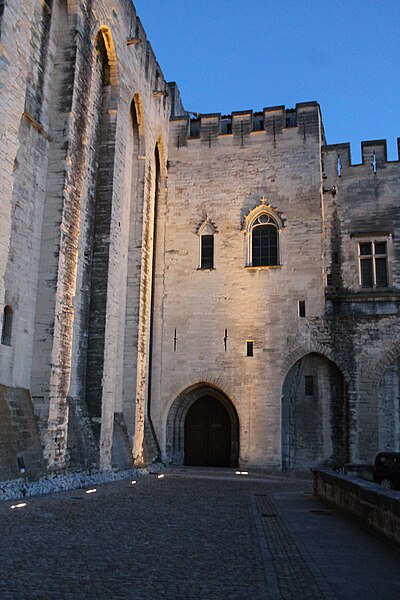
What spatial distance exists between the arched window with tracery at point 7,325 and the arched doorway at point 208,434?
9.27 m

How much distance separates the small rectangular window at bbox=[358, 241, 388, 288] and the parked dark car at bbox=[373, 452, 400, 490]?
6.59 metres

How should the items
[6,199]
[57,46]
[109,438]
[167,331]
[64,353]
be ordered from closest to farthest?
1. [6,199]
2. [64,353]
3. [57,46]
4. [109,438]
5. [167,331]

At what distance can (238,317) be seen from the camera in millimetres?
18828

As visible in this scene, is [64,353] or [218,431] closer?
[64,353]

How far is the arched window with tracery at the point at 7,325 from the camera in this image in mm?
11062

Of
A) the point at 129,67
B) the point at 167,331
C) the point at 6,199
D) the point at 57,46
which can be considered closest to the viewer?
the point at 6,199

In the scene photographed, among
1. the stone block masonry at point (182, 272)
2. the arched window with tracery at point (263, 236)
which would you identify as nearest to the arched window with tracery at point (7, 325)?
the stone block masonry at point (182, 272)

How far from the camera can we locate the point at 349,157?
19.8 m

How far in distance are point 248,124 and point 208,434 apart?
1087 cm

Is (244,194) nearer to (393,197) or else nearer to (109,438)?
(393,197)

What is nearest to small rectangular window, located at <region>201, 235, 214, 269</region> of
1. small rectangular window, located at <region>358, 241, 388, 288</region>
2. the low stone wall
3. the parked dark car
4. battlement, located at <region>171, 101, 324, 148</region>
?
battlement, located at <region>171, 101, 324, 148</region>


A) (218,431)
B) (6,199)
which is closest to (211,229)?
(218,431)

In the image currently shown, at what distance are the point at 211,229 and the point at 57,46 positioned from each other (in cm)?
831

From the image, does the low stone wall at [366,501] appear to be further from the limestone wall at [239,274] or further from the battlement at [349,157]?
the battlement at [349,157]
